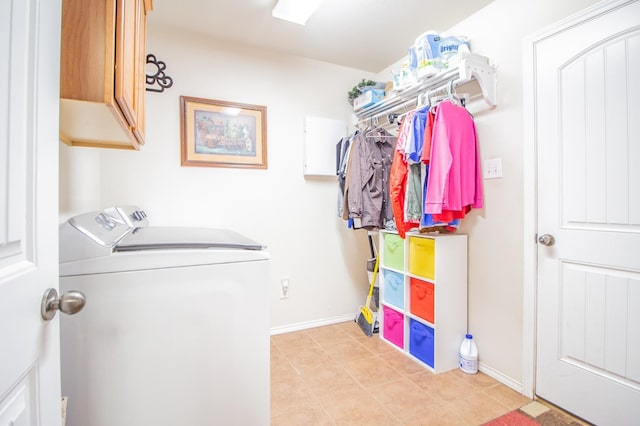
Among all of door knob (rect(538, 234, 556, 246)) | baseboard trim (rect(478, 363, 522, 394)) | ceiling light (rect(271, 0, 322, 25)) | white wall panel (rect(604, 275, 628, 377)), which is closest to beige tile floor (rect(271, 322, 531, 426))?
baseboard trim (rect(478, 363, 522, 394))

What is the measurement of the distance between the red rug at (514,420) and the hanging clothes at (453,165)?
3.59 ft

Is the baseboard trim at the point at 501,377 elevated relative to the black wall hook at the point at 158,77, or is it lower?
lower

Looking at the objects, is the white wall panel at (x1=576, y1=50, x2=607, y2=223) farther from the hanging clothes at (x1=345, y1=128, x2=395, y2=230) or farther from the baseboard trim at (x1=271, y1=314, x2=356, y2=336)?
the baseboard trim at (x1=271, y1=314, x2=356, y2=336)

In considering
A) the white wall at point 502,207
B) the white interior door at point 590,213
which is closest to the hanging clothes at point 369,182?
the white wall at point 502,207

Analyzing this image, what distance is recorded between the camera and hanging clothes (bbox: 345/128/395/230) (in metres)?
2.39

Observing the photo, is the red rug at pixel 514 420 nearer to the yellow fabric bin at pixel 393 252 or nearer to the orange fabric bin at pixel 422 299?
the orange fabric bin at pixel 422 299

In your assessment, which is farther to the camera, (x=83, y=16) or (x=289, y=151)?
(x=289, y=151)

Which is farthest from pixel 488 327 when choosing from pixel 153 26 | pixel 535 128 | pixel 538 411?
pixel 153 26

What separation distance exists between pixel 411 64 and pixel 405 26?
1.27ft

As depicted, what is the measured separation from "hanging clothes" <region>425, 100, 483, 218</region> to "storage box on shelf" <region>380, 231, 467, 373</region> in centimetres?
29

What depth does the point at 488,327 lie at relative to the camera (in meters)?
1.94

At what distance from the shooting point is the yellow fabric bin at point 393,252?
7.45 feet

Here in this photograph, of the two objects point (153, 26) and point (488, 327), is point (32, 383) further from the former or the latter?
point (153, 26)

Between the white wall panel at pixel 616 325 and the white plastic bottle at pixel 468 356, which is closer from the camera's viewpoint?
the white wall panel at pixel 616 325
